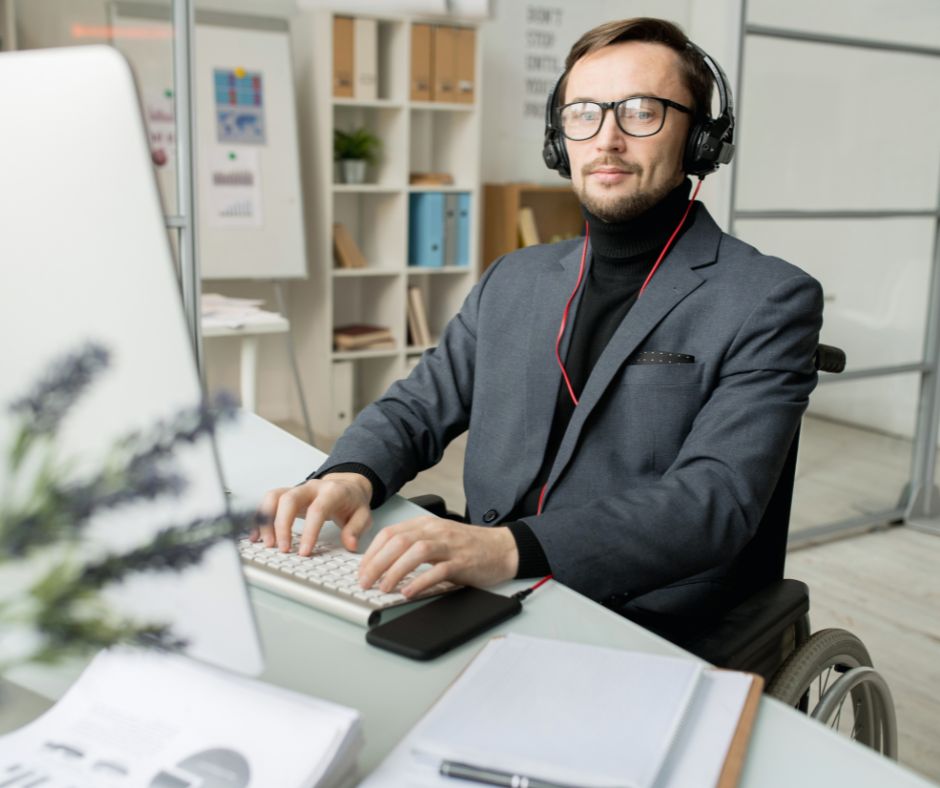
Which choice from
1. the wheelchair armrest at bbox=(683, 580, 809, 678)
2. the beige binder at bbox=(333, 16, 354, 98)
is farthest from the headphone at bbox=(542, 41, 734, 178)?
the beige binder at bbox=(333, 16, 354, 98)

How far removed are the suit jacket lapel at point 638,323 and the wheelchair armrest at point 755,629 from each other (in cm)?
31

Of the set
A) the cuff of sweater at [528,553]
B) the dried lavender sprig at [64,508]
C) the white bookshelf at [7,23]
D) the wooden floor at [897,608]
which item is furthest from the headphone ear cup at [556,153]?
the white bookshelf at [7,23]

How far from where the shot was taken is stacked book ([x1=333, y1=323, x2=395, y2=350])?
4602 mm

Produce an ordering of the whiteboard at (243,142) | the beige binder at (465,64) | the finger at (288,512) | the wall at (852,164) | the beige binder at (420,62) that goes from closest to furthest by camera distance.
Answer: the finger at (288,512)
the wall at (852,164)
the whiteboard at (243,142)
the beige binder at (420,62)
the beige binder at (465,64)

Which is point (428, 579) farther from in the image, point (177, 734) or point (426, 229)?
point (426, 229)

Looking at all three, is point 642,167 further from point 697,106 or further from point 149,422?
point 149,422

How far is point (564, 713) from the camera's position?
621 millimetres

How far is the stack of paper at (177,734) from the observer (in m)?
0.52

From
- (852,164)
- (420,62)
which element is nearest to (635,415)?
(852,164)

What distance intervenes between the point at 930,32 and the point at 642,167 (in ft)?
7.48

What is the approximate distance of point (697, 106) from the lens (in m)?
1.44

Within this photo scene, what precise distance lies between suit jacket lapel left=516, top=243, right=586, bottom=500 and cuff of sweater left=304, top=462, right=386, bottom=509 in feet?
0.79

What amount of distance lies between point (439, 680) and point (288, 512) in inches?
12.8

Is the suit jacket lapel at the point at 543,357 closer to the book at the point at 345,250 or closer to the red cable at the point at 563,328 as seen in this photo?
the red cable at the point at 563,328
